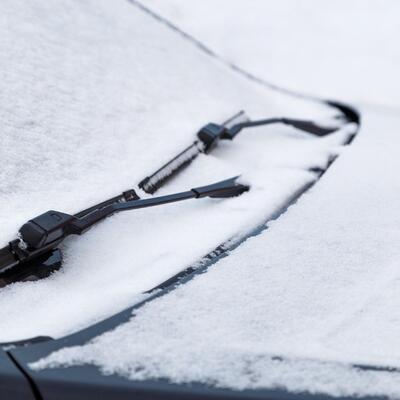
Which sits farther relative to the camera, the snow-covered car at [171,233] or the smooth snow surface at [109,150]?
the smooth snow surface at [109,150]

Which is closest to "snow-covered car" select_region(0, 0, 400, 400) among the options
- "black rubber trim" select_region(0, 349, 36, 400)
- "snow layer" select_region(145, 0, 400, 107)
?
"black rubber trim" select_region(0, 349, 36, 400)

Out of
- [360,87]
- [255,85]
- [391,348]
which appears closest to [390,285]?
[391,348]

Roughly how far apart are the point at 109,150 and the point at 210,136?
388 mm

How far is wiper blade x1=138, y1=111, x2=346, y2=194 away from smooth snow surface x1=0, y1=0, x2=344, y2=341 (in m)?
0.03

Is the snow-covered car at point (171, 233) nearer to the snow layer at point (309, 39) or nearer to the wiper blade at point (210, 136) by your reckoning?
the wiper blade at point (210, 136)

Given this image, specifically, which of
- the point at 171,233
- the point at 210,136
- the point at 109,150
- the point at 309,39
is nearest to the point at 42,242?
the point at 171,233

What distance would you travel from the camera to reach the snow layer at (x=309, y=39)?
17.6 ft

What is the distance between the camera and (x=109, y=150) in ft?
5.27

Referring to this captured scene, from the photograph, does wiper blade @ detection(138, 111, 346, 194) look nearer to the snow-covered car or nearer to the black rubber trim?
the snow-covered car

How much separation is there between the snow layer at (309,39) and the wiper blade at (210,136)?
106 inches

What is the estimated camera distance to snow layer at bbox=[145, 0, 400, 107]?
5359mm

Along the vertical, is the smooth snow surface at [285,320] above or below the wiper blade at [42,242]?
below

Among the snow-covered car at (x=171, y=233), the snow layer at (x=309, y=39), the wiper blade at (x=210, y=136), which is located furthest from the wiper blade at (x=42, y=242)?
the snow layer at (x=309, y=39)

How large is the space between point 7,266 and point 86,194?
1.01 feet
